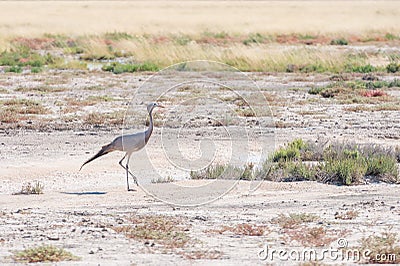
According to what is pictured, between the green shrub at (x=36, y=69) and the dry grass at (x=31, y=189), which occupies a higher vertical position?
the green shrub at (x=36, y=69)

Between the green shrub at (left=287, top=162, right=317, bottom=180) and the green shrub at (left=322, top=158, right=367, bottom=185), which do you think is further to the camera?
the green shrub at (left=287, top=162, right=317, bottom=180)

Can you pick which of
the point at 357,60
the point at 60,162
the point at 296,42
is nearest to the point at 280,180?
the point at 60,162

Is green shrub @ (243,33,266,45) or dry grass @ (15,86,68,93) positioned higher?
green shrub @ (243,33,266,45)

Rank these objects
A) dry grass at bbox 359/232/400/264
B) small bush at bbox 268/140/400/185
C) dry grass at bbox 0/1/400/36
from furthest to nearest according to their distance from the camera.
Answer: dry grass at bbox 0/1/400/36 < small bush at bbox 268/140/400/185 < dry grass at bbox 359/232/400/264

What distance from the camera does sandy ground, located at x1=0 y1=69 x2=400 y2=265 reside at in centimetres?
848

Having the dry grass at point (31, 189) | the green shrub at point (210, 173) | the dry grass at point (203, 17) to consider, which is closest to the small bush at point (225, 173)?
the green shrub at point (210, 173)

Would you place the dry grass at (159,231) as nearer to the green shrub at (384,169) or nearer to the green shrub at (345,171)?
the green shrub at (345,171)

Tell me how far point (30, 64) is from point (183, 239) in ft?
84.8

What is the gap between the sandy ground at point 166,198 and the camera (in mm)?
8484

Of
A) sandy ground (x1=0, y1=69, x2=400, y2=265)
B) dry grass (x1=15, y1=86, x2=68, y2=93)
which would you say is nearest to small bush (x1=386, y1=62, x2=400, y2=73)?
sandy ground (x1=0, y1=69, x2=400, y2=265)

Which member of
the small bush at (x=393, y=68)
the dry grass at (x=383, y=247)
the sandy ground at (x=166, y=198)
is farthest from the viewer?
the small bush at (x=393, y=68)

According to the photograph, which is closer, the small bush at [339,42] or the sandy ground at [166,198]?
the sandy ground at [166,198]

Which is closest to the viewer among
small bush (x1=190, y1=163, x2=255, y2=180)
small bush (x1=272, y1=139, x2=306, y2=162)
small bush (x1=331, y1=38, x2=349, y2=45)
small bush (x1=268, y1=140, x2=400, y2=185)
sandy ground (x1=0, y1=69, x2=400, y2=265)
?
sandy ground (x1=0, y1=69, x2=400, y2=265)

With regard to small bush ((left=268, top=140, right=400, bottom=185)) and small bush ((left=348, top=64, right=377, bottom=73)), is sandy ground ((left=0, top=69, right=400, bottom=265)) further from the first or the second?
small bush ((left=348, top=64, right=377, bottom=73))
